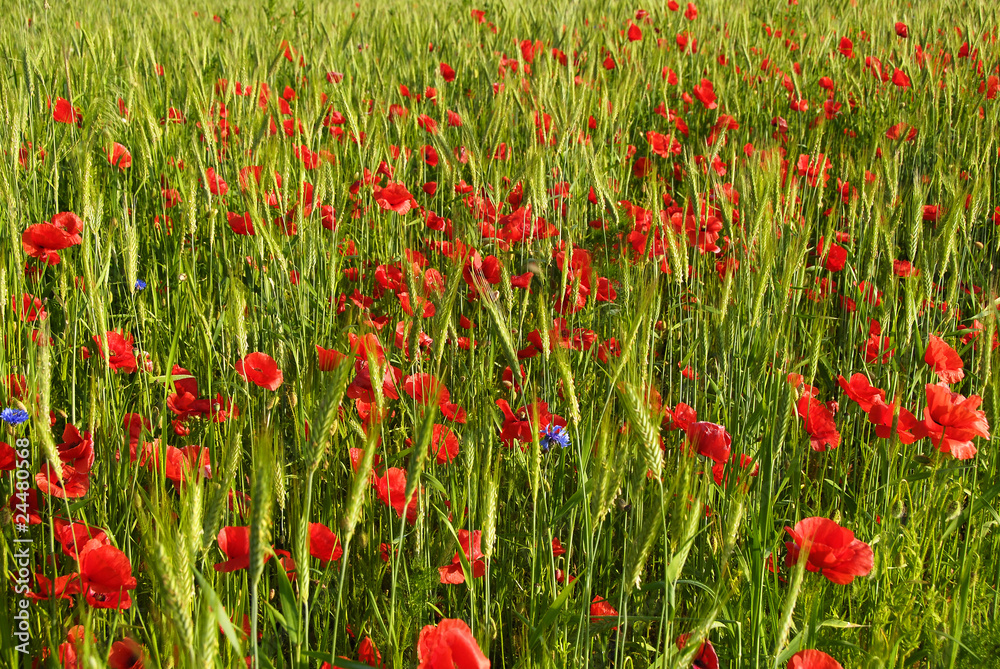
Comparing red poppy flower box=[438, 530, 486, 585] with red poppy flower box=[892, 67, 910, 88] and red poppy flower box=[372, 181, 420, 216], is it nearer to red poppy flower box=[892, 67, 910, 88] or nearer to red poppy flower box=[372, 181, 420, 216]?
red poppy flower box=[372, 181, 420, 216]

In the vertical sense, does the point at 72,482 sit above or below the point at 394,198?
below

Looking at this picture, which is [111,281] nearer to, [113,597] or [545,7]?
[113,597]

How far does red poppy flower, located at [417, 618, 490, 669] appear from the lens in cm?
72

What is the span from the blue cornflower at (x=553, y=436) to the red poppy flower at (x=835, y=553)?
1.12 feet

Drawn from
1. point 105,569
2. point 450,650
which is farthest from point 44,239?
point 450,650

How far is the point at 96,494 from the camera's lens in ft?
3.47

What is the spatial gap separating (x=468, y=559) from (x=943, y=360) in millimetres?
809

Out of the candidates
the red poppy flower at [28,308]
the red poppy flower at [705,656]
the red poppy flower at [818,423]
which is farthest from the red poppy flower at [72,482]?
the red poppy flower at [818,423]

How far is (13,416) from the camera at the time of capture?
3.34 feet

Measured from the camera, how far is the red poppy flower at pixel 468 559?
0.96 m

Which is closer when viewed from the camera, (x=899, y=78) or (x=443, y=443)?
(x=443, y=443)

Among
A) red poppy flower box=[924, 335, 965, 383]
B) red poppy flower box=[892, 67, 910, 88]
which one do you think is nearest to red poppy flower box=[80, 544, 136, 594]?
red poppy flower box=[924, 335, 965, 383]

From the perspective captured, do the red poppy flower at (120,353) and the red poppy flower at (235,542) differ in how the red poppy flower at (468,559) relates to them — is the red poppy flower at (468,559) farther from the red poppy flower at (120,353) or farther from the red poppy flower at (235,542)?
the red poppy flower at (120,353)

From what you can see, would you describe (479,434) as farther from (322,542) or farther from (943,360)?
(943,360)
